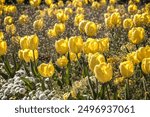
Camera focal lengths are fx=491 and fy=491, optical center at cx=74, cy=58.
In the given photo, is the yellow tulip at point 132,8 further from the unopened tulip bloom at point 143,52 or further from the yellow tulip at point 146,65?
the yellow tulip at point 146,65

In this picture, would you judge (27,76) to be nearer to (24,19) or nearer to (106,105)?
(106,105)

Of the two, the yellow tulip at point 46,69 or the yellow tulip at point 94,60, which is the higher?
the yellow tulip at point 94,60

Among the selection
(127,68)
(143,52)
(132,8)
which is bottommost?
(132,8)

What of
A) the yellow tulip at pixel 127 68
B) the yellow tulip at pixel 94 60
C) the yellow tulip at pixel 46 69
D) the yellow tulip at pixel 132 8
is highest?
the yellow tulip at pixel 94 60

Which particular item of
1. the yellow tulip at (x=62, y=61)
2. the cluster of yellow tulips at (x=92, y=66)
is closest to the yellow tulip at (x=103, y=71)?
the cluster of yellow tulips at (x=92, y=66)

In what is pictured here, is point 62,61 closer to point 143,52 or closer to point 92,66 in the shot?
point 92,66

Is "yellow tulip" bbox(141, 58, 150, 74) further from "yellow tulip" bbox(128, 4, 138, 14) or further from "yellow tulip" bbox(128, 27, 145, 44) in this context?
"yellow tulip" bbox(128, 4, 138, 14)

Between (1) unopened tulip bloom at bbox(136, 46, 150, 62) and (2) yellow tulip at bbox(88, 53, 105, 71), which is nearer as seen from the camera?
(2) yellow tulip at bbox(88, 53, 105, 71)

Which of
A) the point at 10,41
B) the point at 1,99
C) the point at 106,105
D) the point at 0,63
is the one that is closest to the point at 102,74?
the point at 106,105

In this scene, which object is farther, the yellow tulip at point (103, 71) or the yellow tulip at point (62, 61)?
the yellow tulip at point (62, 61)

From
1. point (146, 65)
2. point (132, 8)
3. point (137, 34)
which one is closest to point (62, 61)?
point (137, 34)

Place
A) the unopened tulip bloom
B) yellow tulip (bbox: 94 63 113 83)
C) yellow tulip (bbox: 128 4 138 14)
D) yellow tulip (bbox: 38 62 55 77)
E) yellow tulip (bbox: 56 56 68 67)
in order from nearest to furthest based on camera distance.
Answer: yellow tulip (bbox: 94 63 113 83)
the unopened tulip bloom
yellow tulip (bbox: 38 62 55 77)
yellow tulip (bbox: 56 56 68 67)
yellow tulip (bbox: 128 4 138 14)

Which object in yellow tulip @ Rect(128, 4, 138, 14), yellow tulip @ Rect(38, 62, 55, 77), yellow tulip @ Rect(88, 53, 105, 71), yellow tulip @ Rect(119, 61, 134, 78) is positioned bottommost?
yellow tulip @ Rect(128, 4, 138, 14)

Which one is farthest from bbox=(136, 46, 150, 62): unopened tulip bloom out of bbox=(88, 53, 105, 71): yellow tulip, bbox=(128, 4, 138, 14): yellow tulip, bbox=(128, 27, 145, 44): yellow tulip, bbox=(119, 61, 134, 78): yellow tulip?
bbox=(128, 4, 138, 14): yellow tulip
